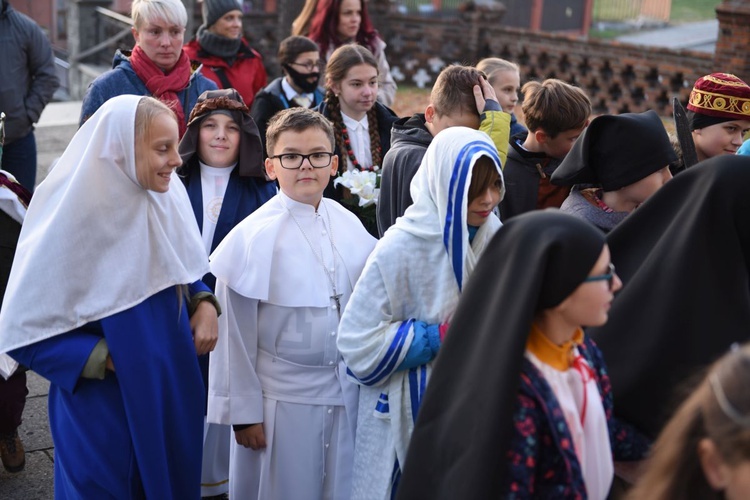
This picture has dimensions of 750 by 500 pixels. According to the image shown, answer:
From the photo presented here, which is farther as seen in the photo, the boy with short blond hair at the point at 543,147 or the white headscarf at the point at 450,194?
the boy with short blond hair at the point at 543,147

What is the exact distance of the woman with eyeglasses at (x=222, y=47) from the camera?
23.8 feet

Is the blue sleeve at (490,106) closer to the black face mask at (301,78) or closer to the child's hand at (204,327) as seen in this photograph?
the child's hand at (204,327)

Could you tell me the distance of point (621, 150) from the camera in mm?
3850

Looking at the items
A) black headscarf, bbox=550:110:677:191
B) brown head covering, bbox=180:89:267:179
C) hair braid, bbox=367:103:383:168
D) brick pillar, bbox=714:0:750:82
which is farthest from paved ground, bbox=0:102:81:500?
brick pillar, bbox=714:0:750:82

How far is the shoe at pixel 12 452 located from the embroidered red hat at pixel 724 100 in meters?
3.84

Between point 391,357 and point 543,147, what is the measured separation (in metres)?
1.90

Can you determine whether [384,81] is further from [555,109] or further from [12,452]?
[12,452]

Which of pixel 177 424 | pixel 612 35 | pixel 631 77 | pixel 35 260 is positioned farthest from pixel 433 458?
pixel 612 35

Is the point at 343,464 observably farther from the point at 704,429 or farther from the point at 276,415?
the point at 704,429

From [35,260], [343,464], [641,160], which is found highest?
[641,160]

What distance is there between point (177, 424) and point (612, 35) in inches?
1050

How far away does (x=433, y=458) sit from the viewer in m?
2.59

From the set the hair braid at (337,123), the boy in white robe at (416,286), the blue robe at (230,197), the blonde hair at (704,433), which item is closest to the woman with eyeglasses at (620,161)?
the boy in white robe at (416,286)

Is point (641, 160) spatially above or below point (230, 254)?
above
